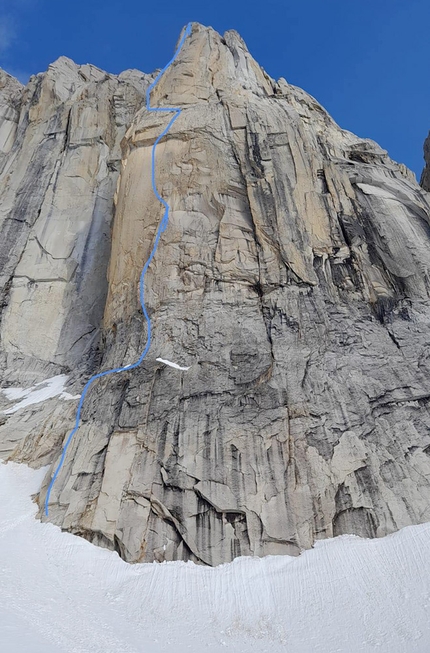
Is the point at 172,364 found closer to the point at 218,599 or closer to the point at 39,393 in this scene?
the point at 218,599

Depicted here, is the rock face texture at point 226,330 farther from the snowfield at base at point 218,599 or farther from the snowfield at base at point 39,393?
the snowfield at base at point 218,599

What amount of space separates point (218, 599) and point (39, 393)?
36.0 feet

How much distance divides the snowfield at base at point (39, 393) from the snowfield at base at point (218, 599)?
611 centimetres

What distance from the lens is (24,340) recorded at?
20.2 m

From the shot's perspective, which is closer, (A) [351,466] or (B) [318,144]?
(A) [351,466]

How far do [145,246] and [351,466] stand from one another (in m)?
10.1

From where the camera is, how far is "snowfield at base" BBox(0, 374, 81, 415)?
17.4 meters

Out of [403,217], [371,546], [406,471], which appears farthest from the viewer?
[403,217]

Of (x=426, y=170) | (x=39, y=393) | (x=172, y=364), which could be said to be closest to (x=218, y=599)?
(x=172, y=364)

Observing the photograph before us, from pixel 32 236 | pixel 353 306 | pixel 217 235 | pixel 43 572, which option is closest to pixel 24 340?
pixel 32 236

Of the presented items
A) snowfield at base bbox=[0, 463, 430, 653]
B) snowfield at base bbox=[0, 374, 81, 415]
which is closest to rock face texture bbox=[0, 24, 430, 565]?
snowfield at base bbox=[0, 374, 81, 415]

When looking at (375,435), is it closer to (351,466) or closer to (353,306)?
(351,466)

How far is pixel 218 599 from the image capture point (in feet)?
32.8

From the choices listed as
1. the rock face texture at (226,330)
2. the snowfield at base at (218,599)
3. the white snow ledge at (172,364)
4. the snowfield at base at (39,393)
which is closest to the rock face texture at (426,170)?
the rock face texture at (226,330)
